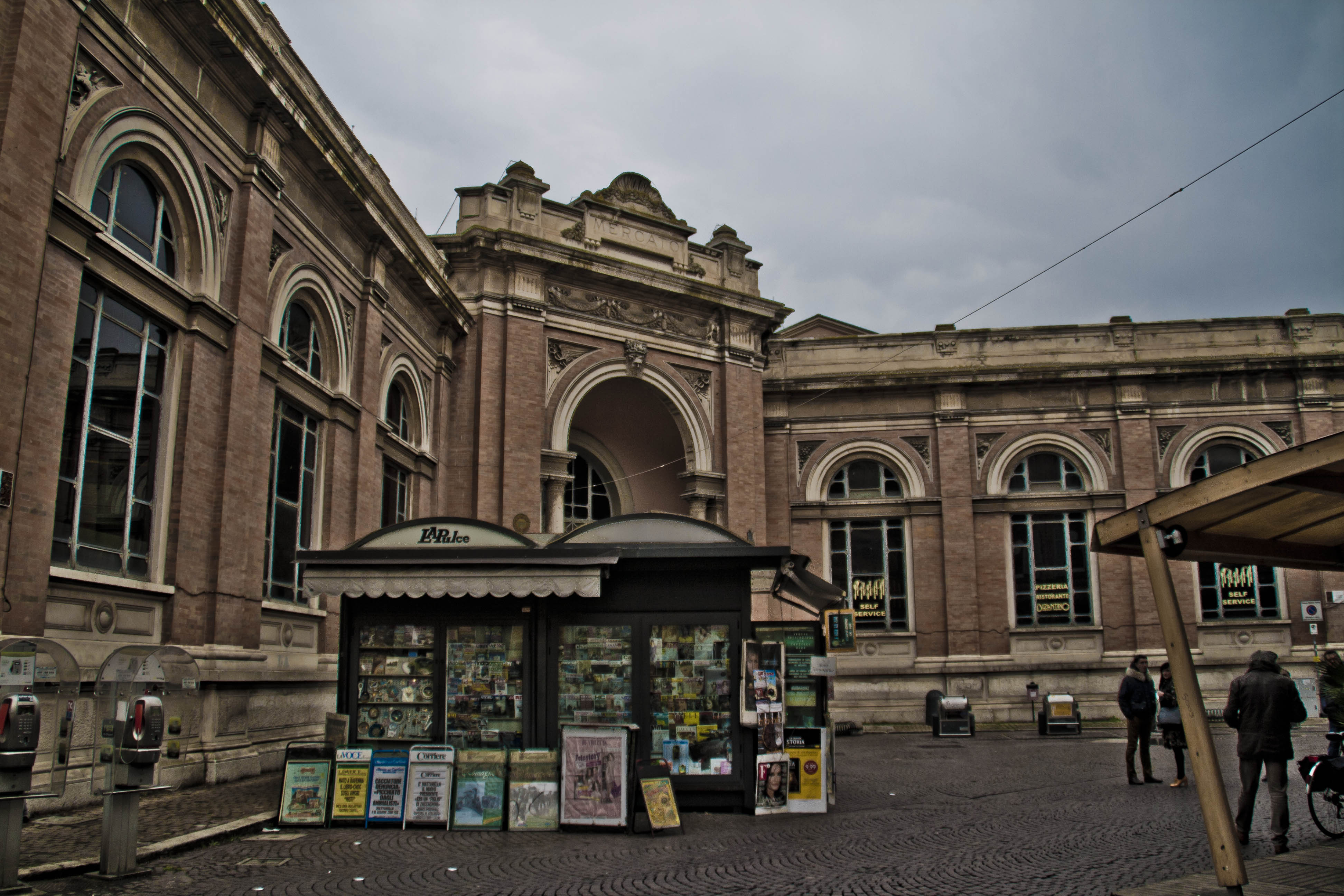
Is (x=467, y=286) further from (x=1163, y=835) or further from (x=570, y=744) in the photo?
(x=1163, y=835)

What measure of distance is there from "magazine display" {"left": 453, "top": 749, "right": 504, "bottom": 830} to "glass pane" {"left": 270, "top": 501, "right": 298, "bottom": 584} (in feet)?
21.0

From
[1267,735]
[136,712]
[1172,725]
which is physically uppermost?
[136,712]

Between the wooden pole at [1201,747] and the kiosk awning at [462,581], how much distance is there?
5533 millimetres

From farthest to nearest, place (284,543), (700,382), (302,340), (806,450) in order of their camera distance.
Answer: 1. (806,450)
2. (700,382)
3. (302,340)
4. (284,543)

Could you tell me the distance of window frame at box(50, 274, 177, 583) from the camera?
34.9 ft

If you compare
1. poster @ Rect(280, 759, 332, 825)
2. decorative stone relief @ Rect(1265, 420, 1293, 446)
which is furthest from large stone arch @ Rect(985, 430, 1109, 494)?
poster @ Rect(280, 759, 332, 825)

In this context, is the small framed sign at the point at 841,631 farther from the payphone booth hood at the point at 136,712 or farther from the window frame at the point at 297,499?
the payphone booth hood at the point at 136,712

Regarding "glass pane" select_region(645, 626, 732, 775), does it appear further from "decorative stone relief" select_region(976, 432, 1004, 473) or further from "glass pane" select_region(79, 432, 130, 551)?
"decorative stone relief" select_region(976, 432, 1004, 473)

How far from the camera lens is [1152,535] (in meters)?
6.41

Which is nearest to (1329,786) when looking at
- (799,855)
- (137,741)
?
(799,855)

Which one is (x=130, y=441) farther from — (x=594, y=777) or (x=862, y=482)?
(x=862, y=482)

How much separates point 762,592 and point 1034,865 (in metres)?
14.6

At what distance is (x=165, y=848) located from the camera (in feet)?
27.0

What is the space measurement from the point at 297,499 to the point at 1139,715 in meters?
12.3
